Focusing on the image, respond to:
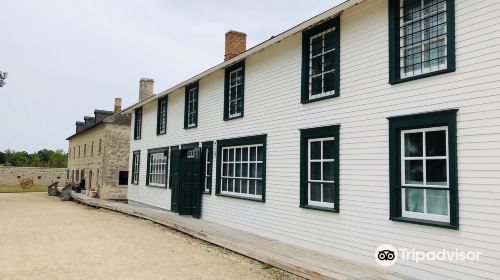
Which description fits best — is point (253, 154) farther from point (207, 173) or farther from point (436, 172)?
point (436, 172)

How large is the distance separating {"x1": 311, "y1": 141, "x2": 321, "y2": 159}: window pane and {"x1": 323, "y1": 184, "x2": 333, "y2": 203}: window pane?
75 cm

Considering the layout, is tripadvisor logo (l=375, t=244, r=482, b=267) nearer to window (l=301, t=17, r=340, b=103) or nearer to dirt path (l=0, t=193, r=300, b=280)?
dirt path (l=0, t=193, r=300, b=280)

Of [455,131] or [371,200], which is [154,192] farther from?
[455,131]

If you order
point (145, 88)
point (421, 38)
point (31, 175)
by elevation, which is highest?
point (145, 88)

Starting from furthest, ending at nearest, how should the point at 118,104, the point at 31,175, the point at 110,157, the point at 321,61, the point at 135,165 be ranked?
the point at 31,175 → the point at 118,104 → the point at 110,157 → the point at 135,165 → the point at 321,61

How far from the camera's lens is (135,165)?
861 inches

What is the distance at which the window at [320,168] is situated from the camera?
875 centimetres

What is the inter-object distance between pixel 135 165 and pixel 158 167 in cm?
366

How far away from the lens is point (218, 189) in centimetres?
1352

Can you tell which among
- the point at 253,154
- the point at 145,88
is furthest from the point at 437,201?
the point at 145,88

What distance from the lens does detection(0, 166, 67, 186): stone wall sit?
48.0 metres

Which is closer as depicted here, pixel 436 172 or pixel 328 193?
pixel 436 172

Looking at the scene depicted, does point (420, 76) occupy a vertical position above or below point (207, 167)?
above

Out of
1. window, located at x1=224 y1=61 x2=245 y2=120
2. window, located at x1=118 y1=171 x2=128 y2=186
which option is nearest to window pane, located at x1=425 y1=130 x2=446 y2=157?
window, located at x1=224 y1=61 x2=245 y2=120
